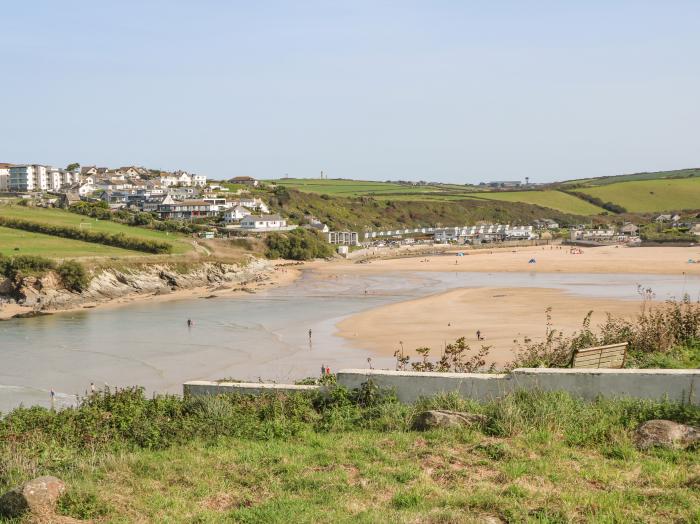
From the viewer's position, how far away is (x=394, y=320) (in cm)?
3816

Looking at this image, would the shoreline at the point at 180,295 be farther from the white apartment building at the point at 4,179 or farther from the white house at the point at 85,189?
the white apartment building at the point at 4,179

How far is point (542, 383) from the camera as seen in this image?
34.3ft

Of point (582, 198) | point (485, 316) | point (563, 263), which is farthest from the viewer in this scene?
point (582, 198)

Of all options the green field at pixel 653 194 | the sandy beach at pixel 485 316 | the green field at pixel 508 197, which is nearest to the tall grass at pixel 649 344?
the sandy beach at pixel 485 316

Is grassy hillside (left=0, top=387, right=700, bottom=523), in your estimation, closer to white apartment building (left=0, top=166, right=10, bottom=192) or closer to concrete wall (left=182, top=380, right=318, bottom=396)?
concrete wall (left=182, top=380, right=318, bottom=396)

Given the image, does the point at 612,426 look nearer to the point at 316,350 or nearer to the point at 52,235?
the point at 316,350

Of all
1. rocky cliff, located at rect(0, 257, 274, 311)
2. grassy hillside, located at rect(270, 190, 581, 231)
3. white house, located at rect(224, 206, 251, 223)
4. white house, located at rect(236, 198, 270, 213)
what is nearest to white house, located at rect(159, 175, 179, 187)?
grassy hillside, located at rect(270, 190, 581, 231)

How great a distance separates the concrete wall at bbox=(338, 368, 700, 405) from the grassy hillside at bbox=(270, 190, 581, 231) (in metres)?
105

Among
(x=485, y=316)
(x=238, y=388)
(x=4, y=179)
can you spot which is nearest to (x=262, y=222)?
(x=485, y=316)

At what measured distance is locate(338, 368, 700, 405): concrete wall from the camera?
9.87 m

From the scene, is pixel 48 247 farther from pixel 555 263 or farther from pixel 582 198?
pixel 582 198

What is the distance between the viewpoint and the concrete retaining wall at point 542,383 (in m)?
9.88

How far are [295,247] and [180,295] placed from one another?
120 feet

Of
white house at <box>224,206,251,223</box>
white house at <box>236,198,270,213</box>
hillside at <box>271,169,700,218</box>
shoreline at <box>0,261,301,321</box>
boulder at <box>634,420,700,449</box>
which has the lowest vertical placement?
shoreline at <box>0,261,301,321</box>
